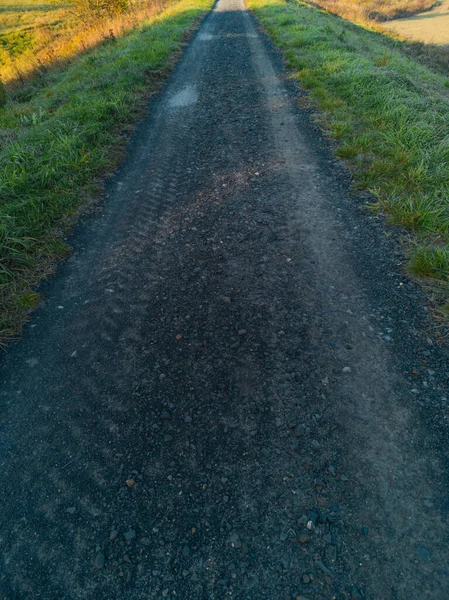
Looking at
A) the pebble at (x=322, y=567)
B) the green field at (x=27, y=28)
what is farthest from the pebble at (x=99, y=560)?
the green field at (x=27, y=28)

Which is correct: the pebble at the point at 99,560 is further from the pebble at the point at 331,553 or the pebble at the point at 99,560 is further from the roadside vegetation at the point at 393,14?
the roadside vegetation at the point at 393,14

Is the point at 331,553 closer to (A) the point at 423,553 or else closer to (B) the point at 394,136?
(A) the point at 423,553

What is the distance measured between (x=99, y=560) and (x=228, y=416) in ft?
4.03

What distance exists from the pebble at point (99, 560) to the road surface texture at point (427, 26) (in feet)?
94.1

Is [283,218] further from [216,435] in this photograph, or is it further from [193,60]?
[193,60]

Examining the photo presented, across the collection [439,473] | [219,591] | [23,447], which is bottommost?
[439,473]

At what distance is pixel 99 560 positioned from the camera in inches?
83.4

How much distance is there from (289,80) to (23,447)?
10.3 m

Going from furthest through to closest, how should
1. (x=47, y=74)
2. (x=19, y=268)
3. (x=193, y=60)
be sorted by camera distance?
(x=47, y=74) < (x=193, y=60) < (x=19, y=268)

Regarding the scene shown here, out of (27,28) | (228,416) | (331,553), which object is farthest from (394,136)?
(27,28)

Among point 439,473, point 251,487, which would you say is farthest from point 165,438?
point 439,473

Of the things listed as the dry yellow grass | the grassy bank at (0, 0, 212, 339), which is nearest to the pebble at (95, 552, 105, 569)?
the grassy bank at (0, 0, 212, 339)

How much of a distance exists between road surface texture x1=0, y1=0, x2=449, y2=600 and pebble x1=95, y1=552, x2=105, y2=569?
1cm

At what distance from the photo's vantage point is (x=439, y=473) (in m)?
2.37
